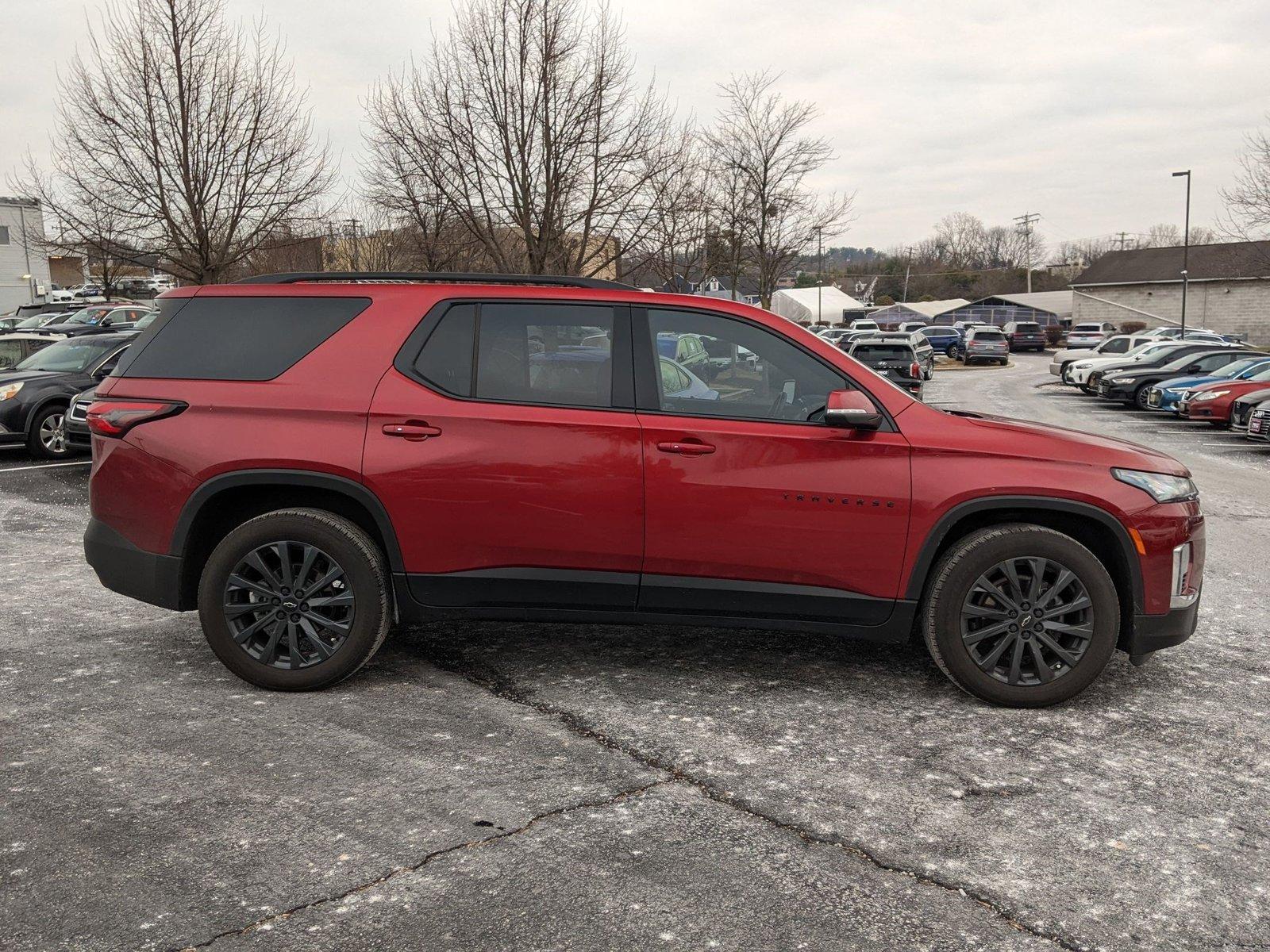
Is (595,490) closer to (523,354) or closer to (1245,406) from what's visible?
(523,354)

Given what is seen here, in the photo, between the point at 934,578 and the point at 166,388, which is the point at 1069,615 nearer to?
the point at 934,578

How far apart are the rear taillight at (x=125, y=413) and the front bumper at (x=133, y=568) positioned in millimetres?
448

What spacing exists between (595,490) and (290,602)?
1.41 metres

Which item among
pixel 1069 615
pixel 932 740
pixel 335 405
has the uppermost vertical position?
pixel 335 405

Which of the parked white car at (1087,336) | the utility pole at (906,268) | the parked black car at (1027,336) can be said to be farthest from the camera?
the utility pole at (906,268)

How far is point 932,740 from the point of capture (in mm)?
4184

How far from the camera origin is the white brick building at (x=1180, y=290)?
7150 cm

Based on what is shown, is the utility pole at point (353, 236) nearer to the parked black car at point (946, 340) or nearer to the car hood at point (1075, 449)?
the car hood at point (1075, 449)

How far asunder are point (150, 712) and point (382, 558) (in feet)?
3.65

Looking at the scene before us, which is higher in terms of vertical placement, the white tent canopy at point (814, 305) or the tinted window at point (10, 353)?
the white tent canopy at point (814, 305)

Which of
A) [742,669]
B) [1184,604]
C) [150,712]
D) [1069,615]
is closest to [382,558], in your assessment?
[150,712]

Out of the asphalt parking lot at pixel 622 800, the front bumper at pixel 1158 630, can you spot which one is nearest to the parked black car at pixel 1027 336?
the asphalt parking lot at pixel 622 800

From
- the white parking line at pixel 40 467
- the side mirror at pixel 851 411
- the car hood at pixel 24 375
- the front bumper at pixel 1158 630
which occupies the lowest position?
the white parking line at pixel 40 467

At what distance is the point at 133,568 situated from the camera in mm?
4781
